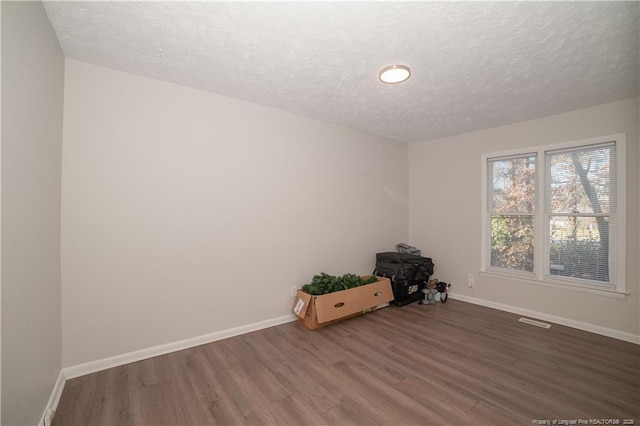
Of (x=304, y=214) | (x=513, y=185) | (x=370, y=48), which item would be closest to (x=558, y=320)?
(x=513, y=185)

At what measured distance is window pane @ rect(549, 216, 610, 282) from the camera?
294 cm

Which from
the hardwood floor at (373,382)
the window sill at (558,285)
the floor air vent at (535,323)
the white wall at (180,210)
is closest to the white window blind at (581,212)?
the window sill at (558,285)

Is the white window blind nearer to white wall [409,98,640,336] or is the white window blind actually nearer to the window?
the window

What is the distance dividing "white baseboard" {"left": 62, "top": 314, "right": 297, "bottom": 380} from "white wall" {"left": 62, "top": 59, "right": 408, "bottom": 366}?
5cm

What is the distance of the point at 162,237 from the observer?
2.42 m

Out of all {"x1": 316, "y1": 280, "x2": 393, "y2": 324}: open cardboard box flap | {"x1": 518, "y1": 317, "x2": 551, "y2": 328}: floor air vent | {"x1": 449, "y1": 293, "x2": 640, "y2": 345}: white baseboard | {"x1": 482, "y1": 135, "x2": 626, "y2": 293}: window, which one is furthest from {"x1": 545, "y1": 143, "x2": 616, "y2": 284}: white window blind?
{"x1": 316, "y1": 280, "x2": 393, "y2": 324}: open cardboard box flap

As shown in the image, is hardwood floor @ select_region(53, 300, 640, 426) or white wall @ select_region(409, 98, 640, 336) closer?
hardwood floor @ select_region(53, 300, 640, 426)

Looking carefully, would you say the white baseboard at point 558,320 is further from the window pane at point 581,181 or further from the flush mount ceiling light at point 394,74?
the flush mount ceiling light at point 394,74

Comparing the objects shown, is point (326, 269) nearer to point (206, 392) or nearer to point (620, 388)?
point (206, 392)

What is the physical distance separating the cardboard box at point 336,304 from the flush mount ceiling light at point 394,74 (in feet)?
7.29

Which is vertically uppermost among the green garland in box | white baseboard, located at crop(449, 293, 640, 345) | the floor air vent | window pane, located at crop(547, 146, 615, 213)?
window pane, located at crop(547, 146, 615, 213)

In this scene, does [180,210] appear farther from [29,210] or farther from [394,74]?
[394,74]

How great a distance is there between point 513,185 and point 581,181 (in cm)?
66

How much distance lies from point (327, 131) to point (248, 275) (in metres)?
A: 2.06
